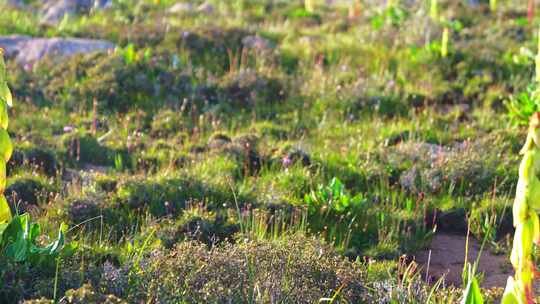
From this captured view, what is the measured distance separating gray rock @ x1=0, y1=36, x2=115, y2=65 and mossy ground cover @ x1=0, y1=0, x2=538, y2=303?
0.28 m

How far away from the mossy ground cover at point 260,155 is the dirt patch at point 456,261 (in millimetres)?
105

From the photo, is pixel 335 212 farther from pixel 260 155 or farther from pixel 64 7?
pixel 64 7

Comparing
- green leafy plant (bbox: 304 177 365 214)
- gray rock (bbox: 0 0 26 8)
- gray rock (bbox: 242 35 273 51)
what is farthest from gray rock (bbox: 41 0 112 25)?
green leafy plant (bbox: 304 177 365 214)

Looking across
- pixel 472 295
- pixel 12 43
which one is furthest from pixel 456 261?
pixel 12 43

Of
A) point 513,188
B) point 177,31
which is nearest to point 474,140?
point 513,188

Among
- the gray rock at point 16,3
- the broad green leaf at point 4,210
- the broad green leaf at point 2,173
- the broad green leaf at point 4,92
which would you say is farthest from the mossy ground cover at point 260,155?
the gray rock at point 16,3

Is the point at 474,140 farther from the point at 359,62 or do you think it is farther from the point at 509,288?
the point at 509,288

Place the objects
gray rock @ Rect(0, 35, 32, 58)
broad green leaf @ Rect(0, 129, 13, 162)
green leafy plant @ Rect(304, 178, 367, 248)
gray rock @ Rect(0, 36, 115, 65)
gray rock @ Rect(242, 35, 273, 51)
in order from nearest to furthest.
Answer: broad green leaf @ Rect(0, 129, 13, 162)
green leafy plant @ Rect(304, 178, 367, 248)
gray rock @ Rect(0, 36, 115, 65)
gray rock @ Rect(0, 35, 32, 58)
gray rock @ Rect(242, 35, 273, 51)

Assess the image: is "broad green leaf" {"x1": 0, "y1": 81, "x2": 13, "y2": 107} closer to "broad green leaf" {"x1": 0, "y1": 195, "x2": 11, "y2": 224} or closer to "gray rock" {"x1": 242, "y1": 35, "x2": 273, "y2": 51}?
"broad green leaf" {"x1": 0, "y1": 195, "x2": 11, "y2": 224}

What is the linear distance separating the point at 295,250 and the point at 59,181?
2624 mm

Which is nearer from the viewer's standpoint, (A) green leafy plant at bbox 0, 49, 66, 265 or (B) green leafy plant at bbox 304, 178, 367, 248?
(A) green leafy plant at bbox 0, 49, 66, 265

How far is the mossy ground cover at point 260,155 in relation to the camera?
4.68 meters

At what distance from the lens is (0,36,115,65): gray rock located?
10281 millimetres

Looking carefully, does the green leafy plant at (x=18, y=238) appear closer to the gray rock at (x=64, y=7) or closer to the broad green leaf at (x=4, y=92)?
the broad green leaf at (x=4, y=92)
